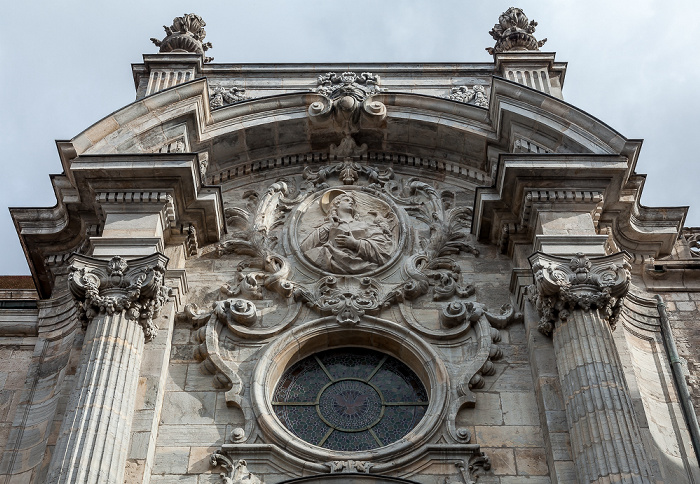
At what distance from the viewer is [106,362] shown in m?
12.8

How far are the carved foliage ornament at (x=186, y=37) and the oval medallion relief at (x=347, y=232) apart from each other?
4.04 meters

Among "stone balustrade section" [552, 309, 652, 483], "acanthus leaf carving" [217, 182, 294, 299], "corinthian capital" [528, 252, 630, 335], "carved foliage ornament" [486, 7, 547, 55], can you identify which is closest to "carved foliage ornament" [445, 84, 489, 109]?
"carved foliage ornament" [486, 7, 547, 55]

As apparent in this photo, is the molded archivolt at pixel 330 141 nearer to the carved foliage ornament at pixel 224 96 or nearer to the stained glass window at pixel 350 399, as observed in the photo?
the carved foliage ornament at pixel 224 96

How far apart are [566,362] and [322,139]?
6.03m

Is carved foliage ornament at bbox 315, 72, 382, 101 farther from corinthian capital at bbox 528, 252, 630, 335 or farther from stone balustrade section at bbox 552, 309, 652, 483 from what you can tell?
stone balustrade section at bbox 552, 309, 652, 483

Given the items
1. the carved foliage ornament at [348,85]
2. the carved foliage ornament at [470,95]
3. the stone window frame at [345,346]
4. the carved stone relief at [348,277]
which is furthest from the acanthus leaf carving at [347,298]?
the carved foliage ornament at [470,95]

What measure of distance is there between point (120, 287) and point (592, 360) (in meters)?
5.99

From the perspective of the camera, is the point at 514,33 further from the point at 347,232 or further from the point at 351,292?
the point at 351,292

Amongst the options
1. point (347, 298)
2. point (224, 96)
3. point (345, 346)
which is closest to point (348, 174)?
point (224, 96)

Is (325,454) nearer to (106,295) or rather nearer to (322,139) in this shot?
(106,295)

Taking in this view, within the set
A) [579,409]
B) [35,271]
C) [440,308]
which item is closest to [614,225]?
[440,308]

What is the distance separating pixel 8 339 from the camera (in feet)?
50.1

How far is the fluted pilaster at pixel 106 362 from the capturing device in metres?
11.8

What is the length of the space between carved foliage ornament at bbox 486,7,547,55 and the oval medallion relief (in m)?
4.07
